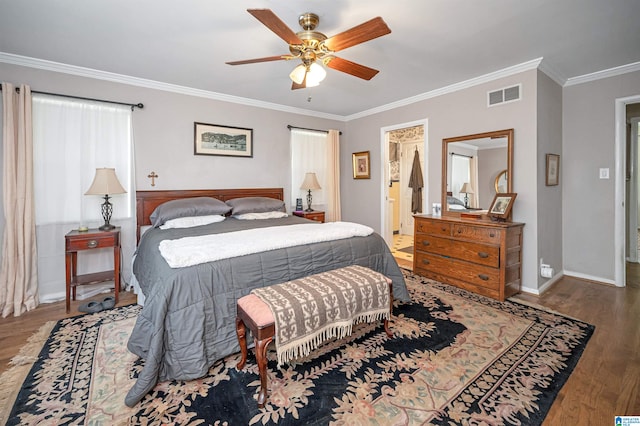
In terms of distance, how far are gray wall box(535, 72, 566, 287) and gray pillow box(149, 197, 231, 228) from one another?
3.70 metres

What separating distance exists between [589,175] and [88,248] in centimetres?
568

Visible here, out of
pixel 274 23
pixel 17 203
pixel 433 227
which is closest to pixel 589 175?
pixel 433 227

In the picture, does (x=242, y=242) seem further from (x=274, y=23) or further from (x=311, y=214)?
(x=311, y=214)

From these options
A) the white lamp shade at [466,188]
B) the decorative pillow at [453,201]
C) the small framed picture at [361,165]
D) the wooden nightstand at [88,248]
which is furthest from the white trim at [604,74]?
the wooden nightstand at [88,248]

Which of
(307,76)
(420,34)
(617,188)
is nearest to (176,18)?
(307,76)

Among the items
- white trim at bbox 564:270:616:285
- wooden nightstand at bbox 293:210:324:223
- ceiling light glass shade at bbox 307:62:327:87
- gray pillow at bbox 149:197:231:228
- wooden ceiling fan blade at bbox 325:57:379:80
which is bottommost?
white trim at bbox 564:270:616:285

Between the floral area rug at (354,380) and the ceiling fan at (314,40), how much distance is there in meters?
2.15

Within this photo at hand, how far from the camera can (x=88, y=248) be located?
283cm

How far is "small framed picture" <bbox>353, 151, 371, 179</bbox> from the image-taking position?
504 centimetres

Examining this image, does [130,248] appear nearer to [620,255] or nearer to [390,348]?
[390,348]

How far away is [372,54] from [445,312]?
2.58 m

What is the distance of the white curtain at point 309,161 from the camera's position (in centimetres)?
482

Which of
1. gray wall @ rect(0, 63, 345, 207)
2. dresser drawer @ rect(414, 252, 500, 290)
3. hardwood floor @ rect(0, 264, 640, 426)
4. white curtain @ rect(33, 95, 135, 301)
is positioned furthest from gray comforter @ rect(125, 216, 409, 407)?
dresser drawer @ rect(414, 252, 500, 290)

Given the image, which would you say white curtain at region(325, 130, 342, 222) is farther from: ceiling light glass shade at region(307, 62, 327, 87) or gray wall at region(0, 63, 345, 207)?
ceiling light glass shade at region(307, 62, 327, 87)
